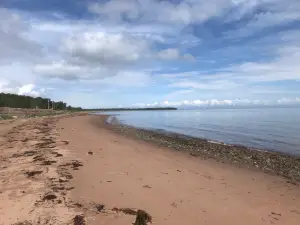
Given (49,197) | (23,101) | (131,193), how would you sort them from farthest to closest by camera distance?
(23,101) < (131,193) < (49,197)


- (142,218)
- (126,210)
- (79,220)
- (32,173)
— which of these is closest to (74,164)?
(32,173)

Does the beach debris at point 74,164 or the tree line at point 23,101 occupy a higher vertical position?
the tree line at point 23,101

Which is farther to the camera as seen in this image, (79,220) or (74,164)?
(74,164)

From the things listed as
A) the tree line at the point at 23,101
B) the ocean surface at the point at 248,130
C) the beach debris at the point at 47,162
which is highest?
the tree line at the point at 23,101

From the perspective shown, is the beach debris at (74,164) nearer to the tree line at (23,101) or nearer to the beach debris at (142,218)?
the beach debris at (142,218)

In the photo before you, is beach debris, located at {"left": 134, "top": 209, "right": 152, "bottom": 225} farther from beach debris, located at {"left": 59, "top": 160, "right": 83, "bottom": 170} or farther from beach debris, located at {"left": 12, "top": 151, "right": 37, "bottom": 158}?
beach debris, located at {"left": 12, "top": 151, "right": 37, "bottom": 158}

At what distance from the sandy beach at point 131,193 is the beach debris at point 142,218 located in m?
0.11

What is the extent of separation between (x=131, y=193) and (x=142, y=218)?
5.59 feet

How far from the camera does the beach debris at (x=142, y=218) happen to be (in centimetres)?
528

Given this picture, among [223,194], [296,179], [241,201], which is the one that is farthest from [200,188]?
[296,179]

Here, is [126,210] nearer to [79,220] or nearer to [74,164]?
[79,220]

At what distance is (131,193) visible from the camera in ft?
23.3

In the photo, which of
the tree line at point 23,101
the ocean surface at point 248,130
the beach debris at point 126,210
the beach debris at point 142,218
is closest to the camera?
the beach debris at point 142,218

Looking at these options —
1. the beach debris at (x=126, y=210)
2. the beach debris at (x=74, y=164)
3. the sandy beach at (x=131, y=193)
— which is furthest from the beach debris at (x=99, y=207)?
the beach debris at (x=74, y=164)
